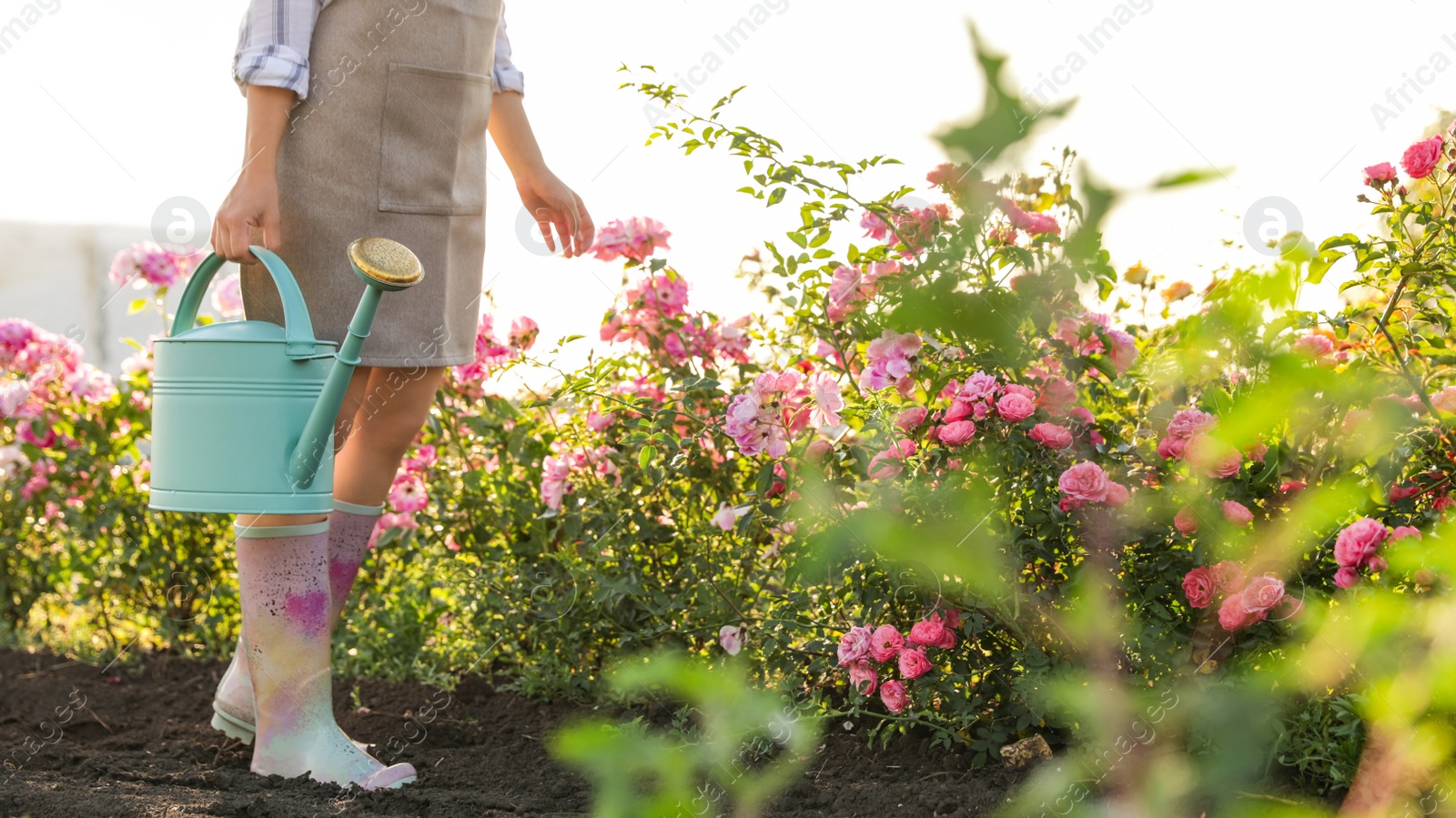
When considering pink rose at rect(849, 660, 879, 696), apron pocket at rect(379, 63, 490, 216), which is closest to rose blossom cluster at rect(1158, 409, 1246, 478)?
pink rose at rect(849, 660, 879, 696)

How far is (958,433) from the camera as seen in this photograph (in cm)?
169

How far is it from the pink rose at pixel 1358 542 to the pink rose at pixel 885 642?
2.12 ft

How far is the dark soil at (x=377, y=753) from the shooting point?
5.53 ft

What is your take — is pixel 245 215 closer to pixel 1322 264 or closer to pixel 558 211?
pixel 558 211

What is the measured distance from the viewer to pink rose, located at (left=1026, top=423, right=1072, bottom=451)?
169 centimetres

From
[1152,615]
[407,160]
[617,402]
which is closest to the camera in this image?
[1152,615]

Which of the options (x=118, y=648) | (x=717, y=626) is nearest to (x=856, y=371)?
(x=717, y=626)

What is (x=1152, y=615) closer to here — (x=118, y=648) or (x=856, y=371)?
(x=856, y=371)

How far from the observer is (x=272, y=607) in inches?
73.4

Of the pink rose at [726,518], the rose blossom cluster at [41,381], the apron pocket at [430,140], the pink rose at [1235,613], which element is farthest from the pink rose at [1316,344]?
the rose blossom cluster at [41,381]

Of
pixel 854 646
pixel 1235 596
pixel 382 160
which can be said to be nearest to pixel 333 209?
pixel 382 160

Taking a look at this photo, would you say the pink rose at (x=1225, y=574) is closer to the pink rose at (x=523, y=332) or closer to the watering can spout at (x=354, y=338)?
the watering can spout at (x=354, y=338)

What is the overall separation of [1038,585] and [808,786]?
488 millimetres

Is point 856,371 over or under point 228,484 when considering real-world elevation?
over
